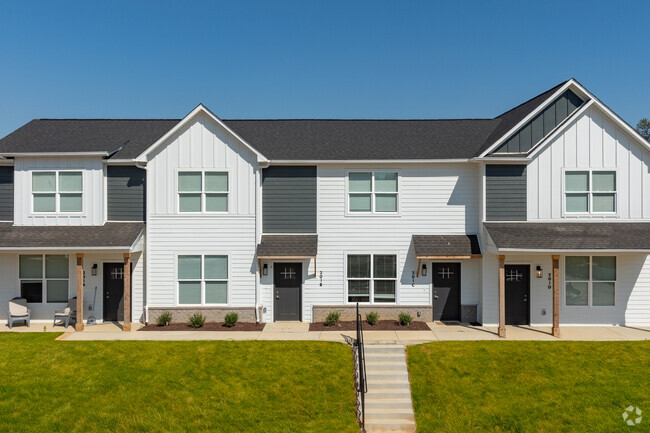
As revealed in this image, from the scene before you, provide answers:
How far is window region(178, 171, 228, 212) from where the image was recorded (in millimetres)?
15750

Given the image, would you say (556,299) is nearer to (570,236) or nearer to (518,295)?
(518,295)

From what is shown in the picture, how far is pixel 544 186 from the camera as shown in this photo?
610 inches

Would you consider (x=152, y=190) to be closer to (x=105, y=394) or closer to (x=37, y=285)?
(x=37, y=285)

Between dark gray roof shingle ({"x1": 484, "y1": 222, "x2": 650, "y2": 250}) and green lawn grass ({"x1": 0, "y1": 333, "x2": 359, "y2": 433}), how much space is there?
672cm

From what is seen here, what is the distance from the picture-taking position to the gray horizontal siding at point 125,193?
1622cm

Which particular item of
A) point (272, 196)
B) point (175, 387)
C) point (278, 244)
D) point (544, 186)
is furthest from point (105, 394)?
point (544, 186)

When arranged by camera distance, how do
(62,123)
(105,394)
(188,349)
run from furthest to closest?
(62,123), (188,349), (105,394)

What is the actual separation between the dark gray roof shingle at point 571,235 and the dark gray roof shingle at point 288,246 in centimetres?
621

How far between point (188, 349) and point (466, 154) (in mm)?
11682

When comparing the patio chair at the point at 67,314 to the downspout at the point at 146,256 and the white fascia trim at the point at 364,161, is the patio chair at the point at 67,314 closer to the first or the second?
the downspout at the point at 146,256

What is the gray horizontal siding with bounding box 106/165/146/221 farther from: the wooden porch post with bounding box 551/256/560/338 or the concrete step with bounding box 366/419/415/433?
the wooden porch post with bounding box 551/256/560/338

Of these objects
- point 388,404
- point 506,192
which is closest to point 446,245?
point 506,192

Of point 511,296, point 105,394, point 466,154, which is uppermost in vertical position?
point 466,154

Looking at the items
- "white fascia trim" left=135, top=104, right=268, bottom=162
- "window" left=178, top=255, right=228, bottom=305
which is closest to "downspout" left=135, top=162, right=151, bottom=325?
"white fascia trim" left=135, top=104, right=268, bottom=162
